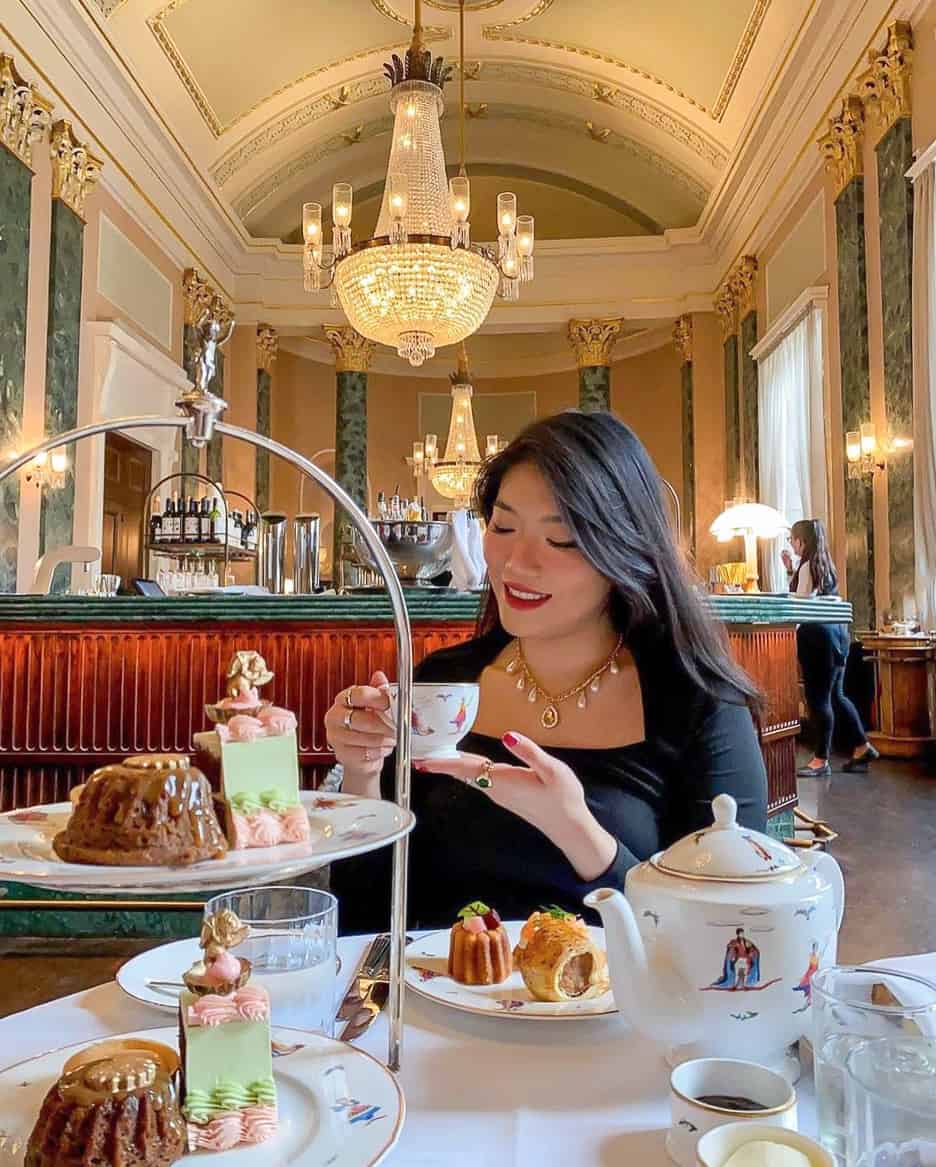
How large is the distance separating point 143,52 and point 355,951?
27.8 feet

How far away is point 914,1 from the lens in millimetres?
5949

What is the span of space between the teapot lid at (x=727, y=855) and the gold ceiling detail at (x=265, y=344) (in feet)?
37.0

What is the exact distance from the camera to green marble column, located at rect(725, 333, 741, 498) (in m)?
10.5

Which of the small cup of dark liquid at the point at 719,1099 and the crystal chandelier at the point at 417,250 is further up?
the crystal chandelier at the point at 417,250

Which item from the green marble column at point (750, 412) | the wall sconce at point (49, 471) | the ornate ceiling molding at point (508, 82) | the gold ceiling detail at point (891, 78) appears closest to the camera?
the gold ceiling detail at point (891, 78)

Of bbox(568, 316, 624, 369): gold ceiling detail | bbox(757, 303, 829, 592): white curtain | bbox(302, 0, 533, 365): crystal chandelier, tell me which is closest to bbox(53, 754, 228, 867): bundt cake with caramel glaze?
bbox(302, 0, 533, 365): crystal chandelier

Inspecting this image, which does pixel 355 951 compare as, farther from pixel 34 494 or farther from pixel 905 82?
pixel 905 82

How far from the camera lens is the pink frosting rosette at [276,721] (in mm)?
692

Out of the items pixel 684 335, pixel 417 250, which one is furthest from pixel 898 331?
pixel 684 335

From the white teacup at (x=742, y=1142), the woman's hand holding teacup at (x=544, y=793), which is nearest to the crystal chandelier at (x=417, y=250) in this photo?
the woman's hand holding teacup at (x=544, y=793)

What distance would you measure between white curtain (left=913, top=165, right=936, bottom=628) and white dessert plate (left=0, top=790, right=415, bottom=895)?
6054 millimetres

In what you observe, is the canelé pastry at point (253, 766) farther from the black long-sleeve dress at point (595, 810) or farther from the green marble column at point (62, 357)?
the green marble column at point (62, 357)

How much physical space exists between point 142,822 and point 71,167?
7.87 m

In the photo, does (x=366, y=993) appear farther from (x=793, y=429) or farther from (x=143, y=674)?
(x=793, y=429)
